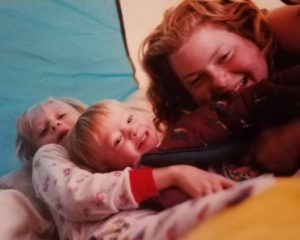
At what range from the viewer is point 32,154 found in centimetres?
81

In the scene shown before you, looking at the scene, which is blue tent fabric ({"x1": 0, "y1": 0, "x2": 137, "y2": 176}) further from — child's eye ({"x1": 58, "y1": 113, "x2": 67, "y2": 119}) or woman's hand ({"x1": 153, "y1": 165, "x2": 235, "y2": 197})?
woman's hand ({"x1": 153, "y1": 165, "x2": 235, "y2": 197})

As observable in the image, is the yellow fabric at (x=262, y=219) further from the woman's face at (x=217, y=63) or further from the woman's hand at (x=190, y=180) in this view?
the woman's face at (x=217, y=63)

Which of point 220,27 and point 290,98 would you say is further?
point 220,27

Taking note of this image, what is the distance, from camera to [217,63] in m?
0.81

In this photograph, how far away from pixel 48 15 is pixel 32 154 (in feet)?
0.81

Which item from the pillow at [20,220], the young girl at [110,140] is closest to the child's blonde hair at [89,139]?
the young girl at [110,140]

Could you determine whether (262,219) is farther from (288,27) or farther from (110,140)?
(288,27)

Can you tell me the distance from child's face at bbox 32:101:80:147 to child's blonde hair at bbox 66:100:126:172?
0.09ft

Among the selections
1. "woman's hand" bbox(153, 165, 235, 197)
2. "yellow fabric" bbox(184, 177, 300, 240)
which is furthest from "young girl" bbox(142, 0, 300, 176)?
"yellow fabric" bbox(184, 177, 300, 240)

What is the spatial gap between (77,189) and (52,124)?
15 cm

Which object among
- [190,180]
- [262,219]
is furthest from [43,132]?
[262,219]

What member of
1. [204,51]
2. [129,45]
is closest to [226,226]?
[204,51]

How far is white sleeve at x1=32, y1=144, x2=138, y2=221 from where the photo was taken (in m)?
0.68

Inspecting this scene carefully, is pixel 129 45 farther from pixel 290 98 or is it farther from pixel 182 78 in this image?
pixel 290 98
